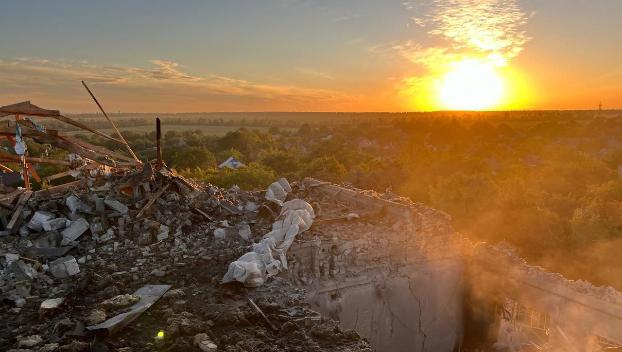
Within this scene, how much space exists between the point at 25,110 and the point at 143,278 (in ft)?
10.8

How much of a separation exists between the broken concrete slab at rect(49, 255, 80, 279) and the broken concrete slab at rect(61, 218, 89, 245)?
1.73 ft

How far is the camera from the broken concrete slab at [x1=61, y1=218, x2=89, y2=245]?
5.52 metres

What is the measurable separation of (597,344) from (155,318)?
559 cm

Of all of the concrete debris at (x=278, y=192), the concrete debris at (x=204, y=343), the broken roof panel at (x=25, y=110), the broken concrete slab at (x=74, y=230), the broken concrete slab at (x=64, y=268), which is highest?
the broken roof panel at (x=25, y=110)

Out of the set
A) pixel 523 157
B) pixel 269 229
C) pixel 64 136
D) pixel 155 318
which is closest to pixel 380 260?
pixel 269 229

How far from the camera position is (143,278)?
16.3ft

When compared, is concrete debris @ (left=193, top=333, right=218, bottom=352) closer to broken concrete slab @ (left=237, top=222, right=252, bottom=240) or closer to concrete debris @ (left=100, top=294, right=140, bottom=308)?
concrete debris @ (left=100, top=294, right=140, bottom=308)

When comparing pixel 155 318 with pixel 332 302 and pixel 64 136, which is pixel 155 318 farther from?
pixel 64 136

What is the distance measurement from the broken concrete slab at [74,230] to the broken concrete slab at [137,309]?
153cm

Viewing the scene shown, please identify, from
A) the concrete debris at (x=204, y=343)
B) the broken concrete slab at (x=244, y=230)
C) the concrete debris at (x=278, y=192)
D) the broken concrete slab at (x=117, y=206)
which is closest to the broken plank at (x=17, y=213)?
the broken concrete slab at (x=117, y=206)

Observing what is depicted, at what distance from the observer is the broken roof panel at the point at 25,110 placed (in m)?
6.13

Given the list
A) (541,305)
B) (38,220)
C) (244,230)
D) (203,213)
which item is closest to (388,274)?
(244,230)

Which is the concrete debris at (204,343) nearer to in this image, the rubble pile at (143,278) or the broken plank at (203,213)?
the rubble pile at (143,278)

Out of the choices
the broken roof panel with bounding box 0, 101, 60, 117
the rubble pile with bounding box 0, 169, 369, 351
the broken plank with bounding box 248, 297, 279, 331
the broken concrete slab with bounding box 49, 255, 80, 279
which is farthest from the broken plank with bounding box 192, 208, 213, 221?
the broken roof panel with bounding box 0, 101, 60, 117
